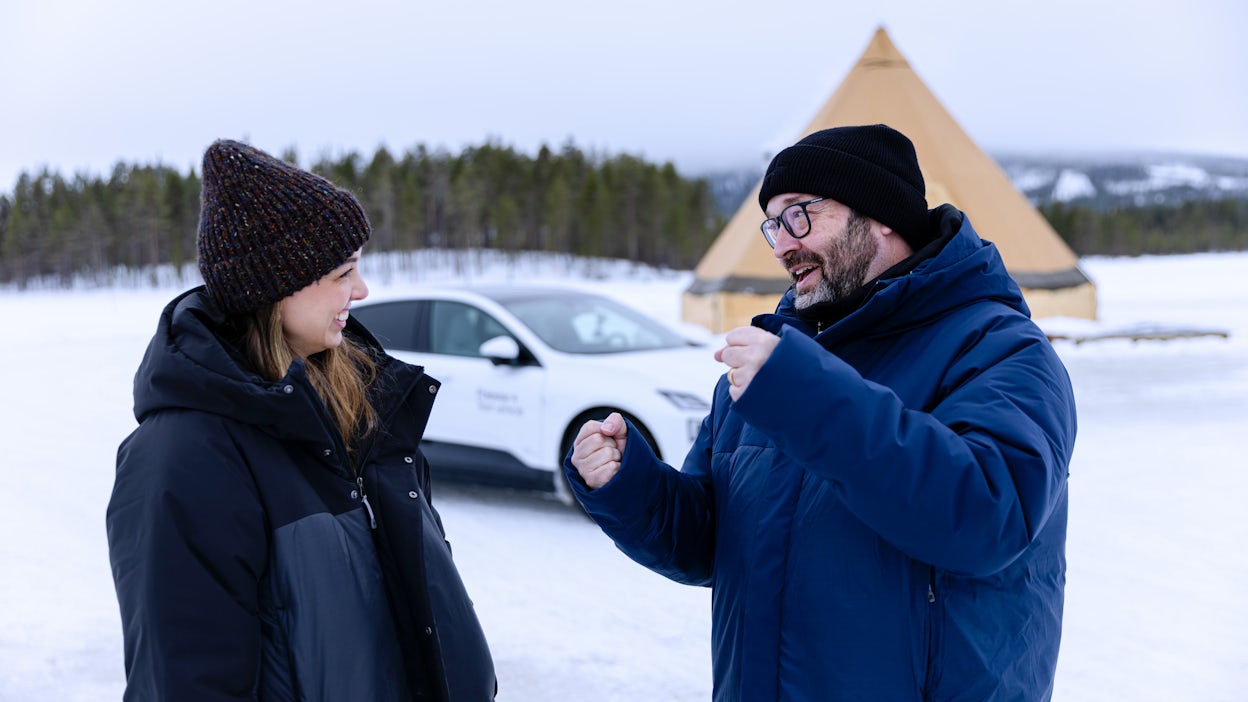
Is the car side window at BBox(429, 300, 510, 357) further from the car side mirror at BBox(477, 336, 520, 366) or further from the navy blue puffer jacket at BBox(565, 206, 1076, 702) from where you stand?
the navy blue puffer jacket at BBox(565, 206, 1076, 702)

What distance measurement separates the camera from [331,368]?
89.4 inches

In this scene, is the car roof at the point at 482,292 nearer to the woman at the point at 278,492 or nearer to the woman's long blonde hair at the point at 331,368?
the woman's long blonde hair at the point at 331,368

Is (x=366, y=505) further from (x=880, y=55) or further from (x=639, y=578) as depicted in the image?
(x=880, y=55)

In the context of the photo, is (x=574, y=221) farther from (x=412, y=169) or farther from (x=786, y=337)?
(x=786, y=337)

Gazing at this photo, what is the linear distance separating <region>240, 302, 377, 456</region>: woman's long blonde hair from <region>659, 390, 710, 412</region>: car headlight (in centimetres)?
416

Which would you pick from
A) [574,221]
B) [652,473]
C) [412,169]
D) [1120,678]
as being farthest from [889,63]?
[412,169]

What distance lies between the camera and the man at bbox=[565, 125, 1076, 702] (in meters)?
1.62

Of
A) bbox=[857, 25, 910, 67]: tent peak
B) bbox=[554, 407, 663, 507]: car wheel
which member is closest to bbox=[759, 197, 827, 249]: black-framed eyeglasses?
bbox=[554, 407, 663, 507]: car wheel

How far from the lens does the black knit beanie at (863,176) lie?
2.07m

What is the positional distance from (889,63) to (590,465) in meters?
15.9

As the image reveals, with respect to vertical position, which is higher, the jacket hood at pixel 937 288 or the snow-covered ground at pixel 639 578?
the jacket hood at pixel 937 288

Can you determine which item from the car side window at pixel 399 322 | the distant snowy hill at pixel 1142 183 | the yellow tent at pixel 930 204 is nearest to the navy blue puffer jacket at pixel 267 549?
the car side window at pixel 399 322

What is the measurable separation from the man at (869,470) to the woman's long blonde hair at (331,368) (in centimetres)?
49

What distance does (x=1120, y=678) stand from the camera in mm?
4086
